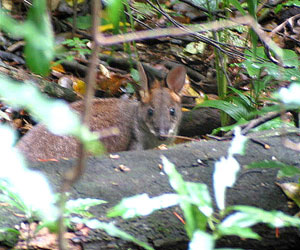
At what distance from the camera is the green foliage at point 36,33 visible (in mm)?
1283

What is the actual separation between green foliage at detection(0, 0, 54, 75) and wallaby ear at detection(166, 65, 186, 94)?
13.7 feet

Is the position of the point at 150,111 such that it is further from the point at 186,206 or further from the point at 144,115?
the point at 186,206

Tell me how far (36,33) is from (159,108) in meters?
4.42

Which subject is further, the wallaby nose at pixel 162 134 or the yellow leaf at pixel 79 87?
the yellow leaf at pixel 79 87

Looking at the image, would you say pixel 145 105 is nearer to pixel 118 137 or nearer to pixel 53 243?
pixel 118 137

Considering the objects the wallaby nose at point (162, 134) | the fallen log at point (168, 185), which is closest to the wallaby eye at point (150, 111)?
the wallaby nose at point (162, 134)

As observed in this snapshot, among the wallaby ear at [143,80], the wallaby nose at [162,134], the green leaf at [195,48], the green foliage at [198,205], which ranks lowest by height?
the green foliage at [198,205]

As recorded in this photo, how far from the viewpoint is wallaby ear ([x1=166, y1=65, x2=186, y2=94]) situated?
5.91m

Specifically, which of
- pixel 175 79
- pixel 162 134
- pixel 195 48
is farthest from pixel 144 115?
pixel 195 48

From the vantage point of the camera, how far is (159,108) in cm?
572

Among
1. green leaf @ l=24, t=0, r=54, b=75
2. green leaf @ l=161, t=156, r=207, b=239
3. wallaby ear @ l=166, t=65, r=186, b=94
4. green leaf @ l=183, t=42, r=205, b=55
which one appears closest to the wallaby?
wallaby ear @ l=166, t=65, r=186, b=94

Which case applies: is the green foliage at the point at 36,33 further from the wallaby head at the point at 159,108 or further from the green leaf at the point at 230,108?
the wallaby head at the point at 159,108

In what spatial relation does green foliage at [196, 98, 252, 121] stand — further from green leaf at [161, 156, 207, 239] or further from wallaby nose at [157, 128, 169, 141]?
green leaf at [161, 156, 207, 239]

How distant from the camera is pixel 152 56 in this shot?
26.5ft
